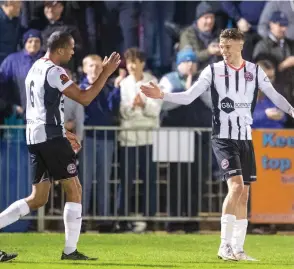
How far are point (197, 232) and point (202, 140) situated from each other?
135 cm

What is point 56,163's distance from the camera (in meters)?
11.0

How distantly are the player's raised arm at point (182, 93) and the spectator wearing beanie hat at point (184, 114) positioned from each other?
517cm

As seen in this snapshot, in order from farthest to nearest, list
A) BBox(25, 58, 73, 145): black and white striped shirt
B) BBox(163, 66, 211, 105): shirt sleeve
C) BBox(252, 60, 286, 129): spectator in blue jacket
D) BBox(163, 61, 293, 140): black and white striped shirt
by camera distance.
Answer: BBox(252, 60, 286, 129): spectator in blue jacket, BBox(163, 61, 293, 140): black and white striped shirt, BBox(163, 66, 211, 105): shirt sleeve, BBox(25, 58, 73, 145): black and white striped shirt

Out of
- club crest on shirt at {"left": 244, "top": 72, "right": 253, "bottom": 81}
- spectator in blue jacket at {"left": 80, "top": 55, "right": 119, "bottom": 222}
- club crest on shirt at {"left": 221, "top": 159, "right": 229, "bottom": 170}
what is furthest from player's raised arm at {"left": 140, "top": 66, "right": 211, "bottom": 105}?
spectator in blue jacket at {"left": 80, "top": 55, "right": 119, "bottom": 222}

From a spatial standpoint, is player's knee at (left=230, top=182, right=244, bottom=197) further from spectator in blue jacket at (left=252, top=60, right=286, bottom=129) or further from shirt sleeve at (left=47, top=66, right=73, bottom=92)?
spectator in blue jacket at (left=252, top=60, right=286, bottom=129)

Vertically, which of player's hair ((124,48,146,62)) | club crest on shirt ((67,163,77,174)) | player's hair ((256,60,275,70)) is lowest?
club crest on shirt ((67,163,77,174))

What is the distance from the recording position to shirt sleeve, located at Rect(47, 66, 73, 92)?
1081 centimetres

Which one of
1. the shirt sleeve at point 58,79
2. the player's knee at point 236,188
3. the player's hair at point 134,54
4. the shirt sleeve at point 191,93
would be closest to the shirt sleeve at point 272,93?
the shirt sleeve at point 191,93

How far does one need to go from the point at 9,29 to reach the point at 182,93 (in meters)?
5.98

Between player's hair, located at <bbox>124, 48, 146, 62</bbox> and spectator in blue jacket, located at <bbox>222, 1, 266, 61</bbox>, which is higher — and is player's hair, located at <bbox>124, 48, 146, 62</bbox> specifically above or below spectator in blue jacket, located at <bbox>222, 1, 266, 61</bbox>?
below

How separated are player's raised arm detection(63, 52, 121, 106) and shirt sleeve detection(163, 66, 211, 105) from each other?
793 millimetres

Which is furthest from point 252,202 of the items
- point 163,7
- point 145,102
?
point 163,7

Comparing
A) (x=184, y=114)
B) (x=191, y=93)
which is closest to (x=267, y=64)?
(x=184, y=114)

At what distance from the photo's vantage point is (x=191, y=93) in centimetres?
1145
